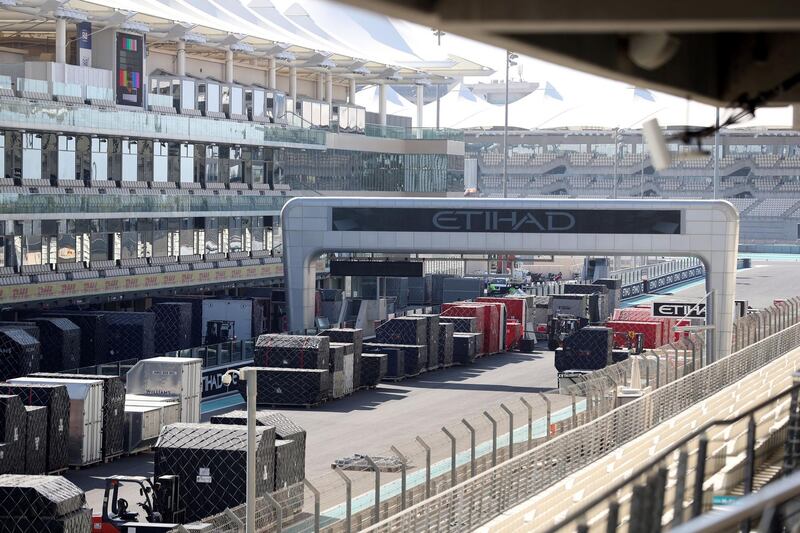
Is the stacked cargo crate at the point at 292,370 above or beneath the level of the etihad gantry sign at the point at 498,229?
beneath

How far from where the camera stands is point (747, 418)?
1122cm

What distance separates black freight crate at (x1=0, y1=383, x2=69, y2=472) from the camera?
3088 cm

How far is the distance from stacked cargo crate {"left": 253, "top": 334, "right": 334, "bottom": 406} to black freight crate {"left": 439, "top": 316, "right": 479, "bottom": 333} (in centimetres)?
1304

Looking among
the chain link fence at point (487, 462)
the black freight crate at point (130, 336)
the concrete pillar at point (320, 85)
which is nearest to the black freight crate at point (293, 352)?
the chain link fence at point (487, 462)

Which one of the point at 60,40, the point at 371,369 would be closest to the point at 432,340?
the point at 371,369

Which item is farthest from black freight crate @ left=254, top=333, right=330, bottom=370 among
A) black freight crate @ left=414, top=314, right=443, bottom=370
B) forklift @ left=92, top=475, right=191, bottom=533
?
forklift @ left=92, top=475, right=191, bottom=533

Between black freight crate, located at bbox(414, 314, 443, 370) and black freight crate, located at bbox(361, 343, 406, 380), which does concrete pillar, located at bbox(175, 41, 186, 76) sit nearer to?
black freight crate, located at bbox(414, 314, 443, 370)

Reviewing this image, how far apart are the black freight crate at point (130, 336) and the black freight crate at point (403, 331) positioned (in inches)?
309

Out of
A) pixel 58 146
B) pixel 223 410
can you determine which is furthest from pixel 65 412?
pixel 58 146

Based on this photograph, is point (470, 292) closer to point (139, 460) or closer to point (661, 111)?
point (139, 460)

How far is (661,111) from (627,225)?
A: 331 feet

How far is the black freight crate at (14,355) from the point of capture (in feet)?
132

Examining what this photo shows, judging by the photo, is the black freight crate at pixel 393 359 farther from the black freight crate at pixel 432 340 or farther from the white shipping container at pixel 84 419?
the white shipping container at pixel 84 419

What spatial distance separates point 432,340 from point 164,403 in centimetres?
1713
